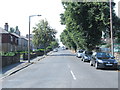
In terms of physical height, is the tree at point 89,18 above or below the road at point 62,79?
above

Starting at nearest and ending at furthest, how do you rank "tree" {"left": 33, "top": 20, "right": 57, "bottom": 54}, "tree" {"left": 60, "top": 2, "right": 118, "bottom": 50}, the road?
the road
"tree" {"left": 60, "top": 2, "right": 118, "bottom": 50}
"tree" {"left": 33, "top": 20, "right": 57, "bottom": 54}

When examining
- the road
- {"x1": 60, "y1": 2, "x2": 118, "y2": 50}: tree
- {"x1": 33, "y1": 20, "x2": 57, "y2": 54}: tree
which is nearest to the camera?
the road

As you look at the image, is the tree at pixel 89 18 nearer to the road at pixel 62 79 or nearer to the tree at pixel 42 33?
the road at pixel 62 79

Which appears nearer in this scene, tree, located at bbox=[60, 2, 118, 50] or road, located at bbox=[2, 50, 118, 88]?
road, located at bbox=[2, 50, 118, 88]

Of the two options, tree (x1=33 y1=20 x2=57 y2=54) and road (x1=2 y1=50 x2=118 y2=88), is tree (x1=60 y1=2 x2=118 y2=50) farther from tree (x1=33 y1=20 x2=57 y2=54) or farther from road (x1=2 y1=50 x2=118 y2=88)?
tree (x1=33 y1=20 x2=57 y2=54)

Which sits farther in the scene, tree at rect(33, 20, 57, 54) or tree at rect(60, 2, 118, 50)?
tree at rect(33, 20, 57, 54)

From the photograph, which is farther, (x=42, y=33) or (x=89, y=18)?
(x=42, y=33)

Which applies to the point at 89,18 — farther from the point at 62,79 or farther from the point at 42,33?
the point at 42,33

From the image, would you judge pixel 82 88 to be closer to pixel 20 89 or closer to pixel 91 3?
pixel 20 89

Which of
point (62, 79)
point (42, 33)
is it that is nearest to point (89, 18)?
point (62, 79)

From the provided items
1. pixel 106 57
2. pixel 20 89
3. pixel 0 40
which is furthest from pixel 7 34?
pixel 20 89

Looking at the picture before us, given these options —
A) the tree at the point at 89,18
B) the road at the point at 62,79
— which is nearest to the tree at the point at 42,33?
the tree at the point at 89,18

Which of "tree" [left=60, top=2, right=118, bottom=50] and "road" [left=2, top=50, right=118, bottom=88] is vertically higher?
"tree" [left=60, top=2, right=118, bottom=50]

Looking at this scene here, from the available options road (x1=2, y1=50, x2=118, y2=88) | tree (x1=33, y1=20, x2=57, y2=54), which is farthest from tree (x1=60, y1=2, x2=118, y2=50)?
tree (x1=33, y1=20, x2=57, y2=54)
